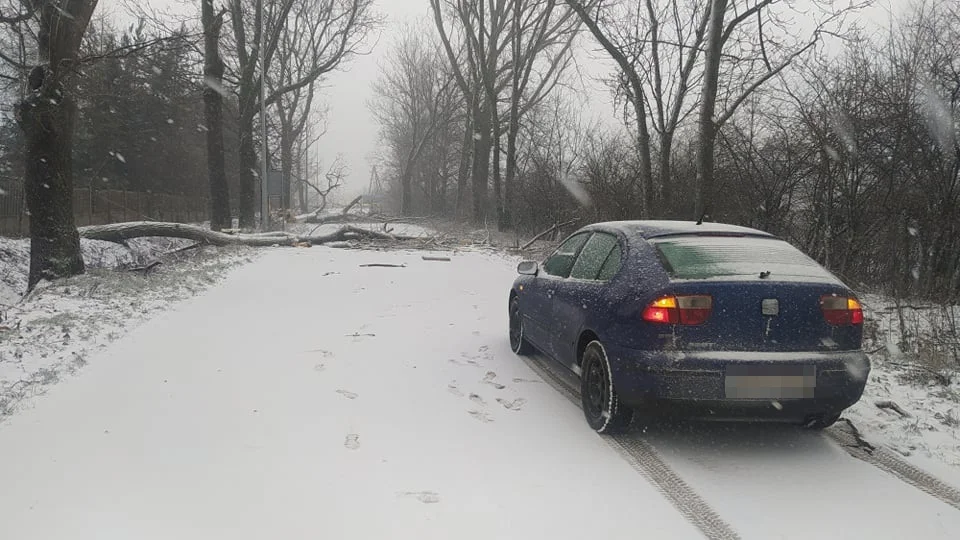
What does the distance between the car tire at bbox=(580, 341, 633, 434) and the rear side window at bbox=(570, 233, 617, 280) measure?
612 mm

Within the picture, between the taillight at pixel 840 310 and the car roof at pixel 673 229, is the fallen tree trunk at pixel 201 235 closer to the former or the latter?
the car roof at pixel 673 229

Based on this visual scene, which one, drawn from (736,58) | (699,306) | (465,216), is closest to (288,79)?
(465,216)

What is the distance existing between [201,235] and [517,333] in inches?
479

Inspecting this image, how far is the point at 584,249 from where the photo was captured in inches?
209

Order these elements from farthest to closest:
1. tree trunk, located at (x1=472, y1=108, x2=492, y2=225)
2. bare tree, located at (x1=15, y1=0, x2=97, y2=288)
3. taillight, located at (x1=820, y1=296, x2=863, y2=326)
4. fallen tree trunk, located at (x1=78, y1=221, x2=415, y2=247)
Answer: tree trunk, located at (x1=472, y1=108, x2=492, y2=225), fallen tree trunk, located at (x1=78, y1=221, x2=415, y2=247), bare tree, located at (x1=15, y1=0, x2=97, y2=288), taillight, located at (x1=820, y1=296, x2=863, y2=326)

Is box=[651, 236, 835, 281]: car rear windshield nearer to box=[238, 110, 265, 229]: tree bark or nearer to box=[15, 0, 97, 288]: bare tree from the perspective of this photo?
box=[15, 0, 97, 288]: bare tree

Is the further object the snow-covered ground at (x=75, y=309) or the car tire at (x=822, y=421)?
the snow-covered ground at (x=75, y=309)

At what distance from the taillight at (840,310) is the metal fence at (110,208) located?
1394 centimetres

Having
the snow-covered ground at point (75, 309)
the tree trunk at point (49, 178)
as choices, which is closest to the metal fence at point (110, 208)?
the snow-covered ground at point (75, 309)

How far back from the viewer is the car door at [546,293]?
5.46 m

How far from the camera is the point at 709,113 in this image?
11.8 meters

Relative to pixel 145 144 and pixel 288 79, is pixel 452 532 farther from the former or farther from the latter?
pixel 288 79

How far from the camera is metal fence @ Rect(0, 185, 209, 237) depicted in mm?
19422

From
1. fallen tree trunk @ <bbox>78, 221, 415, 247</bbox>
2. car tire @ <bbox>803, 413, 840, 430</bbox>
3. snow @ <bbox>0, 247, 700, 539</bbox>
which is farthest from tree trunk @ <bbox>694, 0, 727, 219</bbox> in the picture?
fallen tree trunk @ <bbox>78, 221, 415, 247</bbox>
